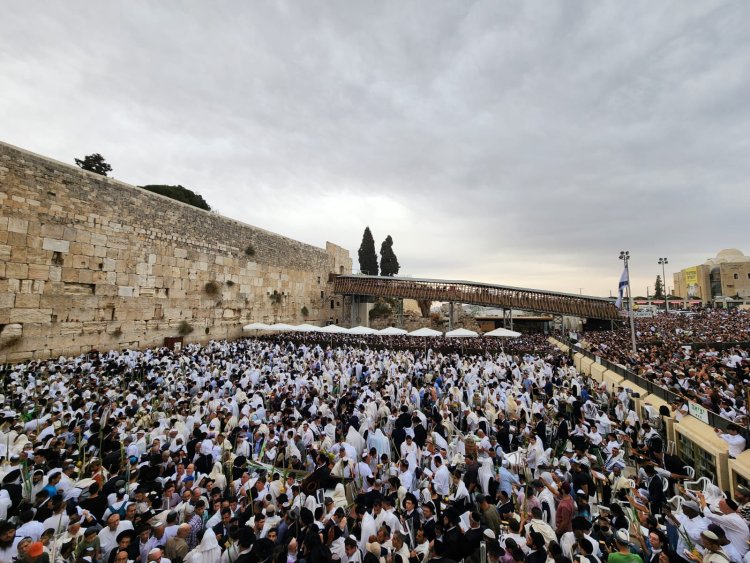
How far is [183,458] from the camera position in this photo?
5.86 meters

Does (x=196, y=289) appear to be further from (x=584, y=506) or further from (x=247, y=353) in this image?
(x=584, y=506)

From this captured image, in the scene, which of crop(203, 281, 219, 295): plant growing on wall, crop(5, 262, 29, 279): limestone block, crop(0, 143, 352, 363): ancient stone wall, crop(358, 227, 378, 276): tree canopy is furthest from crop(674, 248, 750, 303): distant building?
crop(5, 262, 29, 279): limestone block

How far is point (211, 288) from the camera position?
19.9m

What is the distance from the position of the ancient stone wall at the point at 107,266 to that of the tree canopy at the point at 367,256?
852 inches

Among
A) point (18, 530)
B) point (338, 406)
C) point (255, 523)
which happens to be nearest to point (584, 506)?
point (255, 523)

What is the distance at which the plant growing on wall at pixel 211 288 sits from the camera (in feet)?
64.7

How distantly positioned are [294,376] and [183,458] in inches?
230

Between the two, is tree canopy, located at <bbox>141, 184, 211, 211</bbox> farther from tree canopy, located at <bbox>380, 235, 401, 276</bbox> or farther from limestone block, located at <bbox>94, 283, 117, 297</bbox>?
tree canopy, located at <bbox>380, 235, 401, 276</bbox>

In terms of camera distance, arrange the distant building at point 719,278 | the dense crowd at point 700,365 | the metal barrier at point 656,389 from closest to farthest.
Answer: the metal barrier at point 656,389
the dense crowd at point 700,365
the distant building at point 719,278

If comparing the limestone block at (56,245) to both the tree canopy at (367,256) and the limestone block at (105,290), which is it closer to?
the limestone block at (105,290)

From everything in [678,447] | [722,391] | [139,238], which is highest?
[139,238]

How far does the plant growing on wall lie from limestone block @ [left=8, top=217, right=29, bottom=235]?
328 inches

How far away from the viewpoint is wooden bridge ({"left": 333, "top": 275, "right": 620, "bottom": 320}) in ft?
83.3

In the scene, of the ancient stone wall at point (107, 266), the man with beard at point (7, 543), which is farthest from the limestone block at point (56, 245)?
the man with beard at point (7, 543)
